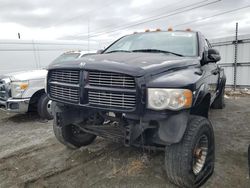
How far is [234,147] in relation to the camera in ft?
13.4

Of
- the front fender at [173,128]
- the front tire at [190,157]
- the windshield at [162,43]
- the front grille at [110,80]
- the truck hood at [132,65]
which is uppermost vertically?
the windshield at [162,43]

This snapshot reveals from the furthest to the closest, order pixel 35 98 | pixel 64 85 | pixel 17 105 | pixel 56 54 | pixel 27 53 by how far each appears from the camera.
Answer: pixel 56 54 < pixel 27 53 < pixel 35 98 < pixel 17 105 < pixel 64 85

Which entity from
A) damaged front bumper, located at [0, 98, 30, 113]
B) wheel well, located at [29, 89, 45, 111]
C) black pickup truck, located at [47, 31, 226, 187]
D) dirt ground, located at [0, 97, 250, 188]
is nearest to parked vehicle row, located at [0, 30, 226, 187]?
black pickup truck, located at [47, 31, 226, 187]

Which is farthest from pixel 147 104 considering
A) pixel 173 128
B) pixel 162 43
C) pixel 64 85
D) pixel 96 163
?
pixel 162 43

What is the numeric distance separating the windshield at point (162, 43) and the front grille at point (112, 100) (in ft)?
4.39

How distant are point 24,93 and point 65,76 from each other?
120 inches

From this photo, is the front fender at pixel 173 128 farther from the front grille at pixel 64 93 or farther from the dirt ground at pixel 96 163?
the front grille at pixel 64 93

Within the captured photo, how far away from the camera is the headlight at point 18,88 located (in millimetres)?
5625

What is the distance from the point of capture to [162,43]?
3.84m

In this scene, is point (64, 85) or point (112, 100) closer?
point (112, 100)

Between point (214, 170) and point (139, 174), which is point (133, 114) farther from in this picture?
point (214, 170)

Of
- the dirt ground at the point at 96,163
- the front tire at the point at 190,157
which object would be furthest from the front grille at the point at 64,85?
the front tire at the point at 190,157

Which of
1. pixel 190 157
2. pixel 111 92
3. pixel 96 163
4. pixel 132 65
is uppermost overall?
pixel 132 65

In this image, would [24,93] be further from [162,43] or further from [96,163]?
[162,43]
